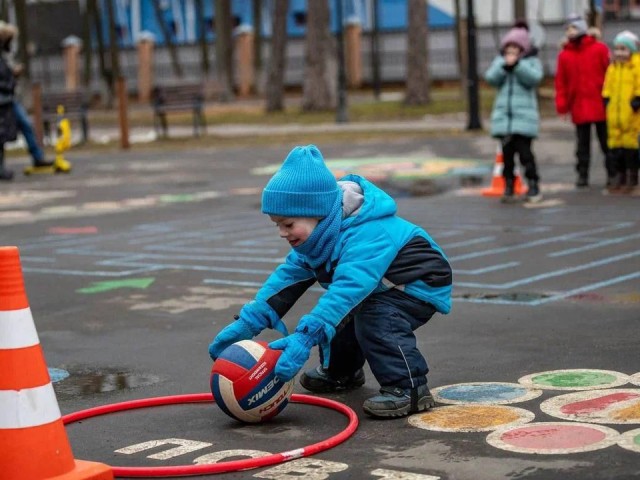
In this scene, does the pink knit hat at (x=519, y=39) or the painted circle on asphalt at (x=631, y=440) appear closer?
the painted circle on asphalt at (x=631, y=440)

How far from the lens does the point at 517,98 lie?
14.1 metres

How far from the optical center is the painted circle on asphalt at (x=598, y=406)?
5.22 meters

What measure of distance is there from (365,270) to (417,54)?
3087 cm

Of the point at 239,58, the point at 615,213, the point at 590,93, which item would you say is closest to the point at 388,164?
the point at 590,93

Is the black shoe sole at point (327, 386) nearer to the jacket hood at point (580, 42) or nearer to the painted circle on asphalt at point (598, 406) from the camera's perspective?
the painted circle on asphalt at point (598, 406)

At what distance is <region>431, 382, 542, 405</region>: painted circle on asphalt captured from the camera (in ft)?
18.7

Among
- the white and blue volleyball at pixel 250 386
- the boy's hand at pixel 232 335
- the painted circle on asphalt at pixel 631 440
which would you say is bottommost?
the painted circle on asphalt at pixel 631 440

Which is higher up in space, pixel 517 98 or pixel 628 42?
pixel 628 42

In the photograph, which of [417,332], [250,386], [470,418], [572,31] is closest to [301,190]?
[250,386]

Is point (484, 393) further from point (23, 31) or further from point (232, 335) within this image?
point (23, 31)

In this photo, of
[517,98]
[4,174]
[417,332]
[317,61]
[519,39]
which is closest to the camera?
[417,332]

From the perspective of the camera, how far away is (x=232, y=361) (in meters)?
5.59

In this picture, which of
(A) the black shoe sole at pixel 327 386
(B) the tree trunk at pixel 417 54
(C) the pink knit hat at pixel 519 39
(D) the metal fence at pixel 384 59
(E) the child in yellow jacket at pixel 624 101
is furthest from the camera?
(D) the metal fence at pixel 384 59

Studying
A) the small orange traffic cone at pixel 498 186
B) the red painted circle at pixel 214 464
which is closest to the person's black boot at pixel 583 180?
the small orange traffic cone at pixel 498 186
